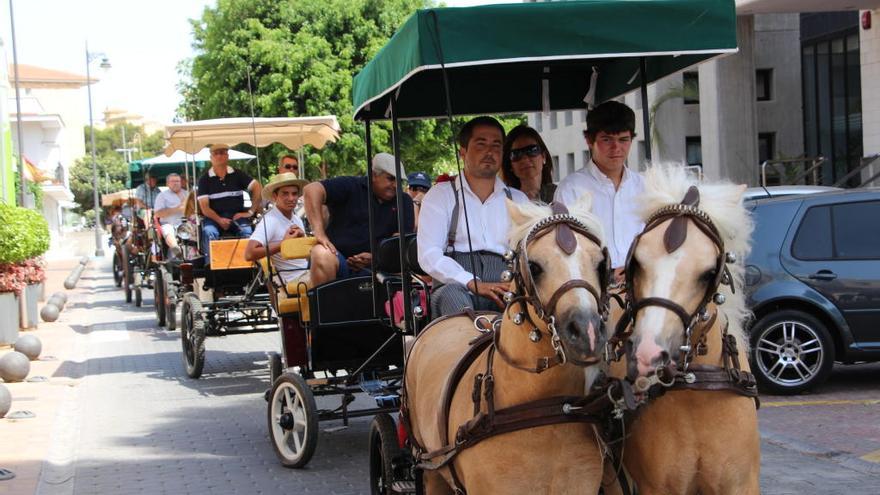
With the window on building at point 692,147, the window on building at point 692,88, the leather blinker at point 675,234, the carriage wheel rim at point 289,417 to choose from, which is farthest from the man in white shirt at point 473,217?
the window on building at point 692,147

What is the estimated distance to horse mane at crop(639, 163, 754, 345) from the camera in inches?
171

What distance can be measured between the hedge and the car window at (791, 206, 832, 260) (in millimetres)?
11060

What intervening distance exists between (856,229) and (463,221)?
20.8 feet

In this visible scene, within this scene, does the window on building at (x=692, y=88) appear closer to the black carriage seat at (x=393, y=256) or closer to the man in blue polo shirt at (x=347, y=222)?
the man in blue polo shirt at (x=347, y=222)

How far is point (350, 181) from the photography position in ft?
30.9

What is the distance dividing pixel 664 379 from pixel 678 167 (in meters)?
1.05

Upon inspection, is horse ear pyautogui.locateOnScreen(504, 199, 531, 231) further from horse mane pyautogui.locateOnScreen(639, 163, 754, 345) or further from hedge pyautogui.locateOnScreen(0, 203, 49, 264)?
hedge pyautogui.locateOnScreen(0, 203, 49, 264)

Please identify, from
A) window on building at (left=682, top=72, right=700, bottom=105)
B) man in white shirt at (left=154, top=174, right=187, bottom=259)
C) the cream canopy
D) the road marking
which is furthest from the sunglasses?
window on building at (left=682, top=72, right=700, bottom=105)

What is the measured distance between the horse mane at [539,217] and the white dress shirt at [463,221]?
5.78ft

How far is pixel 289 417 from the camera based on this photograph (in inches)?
340

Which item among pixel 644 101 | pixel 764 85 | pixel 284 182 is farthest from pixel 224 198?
pixel 764 85

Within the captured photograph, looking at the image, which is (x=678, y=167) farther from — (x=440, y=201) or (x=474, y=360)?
(x=440, y=201)

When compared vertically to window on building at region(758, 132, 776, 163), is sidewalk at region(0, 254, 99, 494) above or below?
below

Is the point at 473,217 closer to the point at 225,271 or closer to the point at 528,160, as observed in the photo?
the point at 528,160
